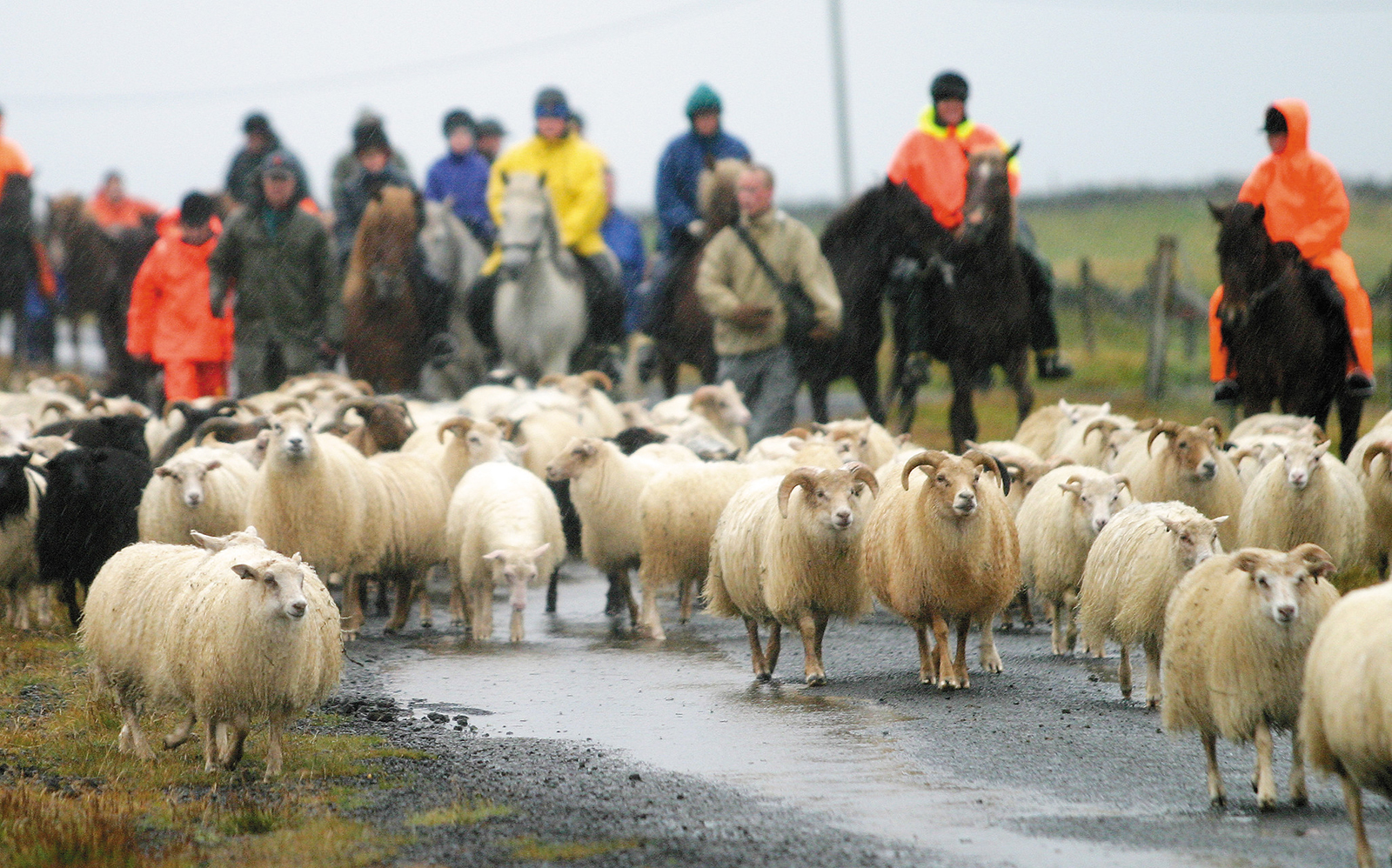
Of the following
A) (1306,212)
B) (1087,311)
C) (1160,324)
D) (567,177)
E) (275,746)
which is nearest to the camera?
(275,746)

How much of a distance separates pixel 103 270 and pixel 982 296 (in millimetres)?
17569

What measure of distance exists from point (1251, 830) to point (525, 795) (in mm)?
2880

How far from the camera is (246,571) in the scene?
27.1ft

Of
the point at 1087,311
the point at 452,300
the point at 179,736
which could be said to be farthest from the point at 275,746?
the point at 1087,311

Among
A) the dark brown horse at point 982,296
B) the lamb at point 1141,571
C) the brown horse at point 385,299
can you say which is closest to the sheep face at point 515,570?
the lamb at point 1141,571

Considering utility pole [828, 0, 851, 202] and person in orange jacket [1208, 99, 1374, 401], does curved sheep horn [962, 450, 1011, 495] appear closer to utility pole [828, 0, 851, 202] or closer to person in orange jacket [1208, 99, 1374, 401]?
person in orange jacket [1208, 99, 1374, 401]

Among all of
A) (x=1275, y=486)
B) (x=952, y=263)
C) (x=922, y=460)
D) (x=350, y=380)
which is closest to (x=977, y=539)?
(x=922, y=460)

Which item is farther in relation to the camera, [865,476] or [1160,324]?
[1160,324]

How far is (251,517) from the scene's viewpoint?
1230 centimetres

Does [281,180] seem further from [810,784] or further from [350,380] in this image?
[810,784]

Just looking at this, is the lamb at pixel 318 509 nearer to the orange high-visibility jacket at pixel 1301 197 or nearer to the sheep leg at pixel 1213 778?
the sheep leg at pixel 1213 778

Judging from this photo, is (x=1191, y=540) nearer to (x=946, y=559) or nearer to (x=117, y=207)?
(x=946, y=559)

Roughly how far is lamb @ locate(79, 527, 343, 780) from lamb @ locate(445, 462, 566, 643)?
3233mm

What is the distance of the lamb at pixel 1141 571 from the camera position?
9.30 meters
